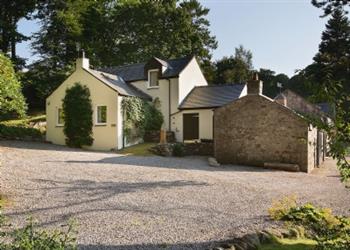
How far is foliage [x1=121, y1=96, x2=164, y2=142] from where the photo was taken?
26.1 meters

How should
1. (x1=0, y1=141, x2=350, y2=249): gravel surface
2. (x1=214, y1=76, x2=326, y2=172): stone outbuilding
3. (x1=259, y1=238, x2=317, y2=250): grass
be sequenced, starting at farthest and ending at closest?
(x1=214, y1=76, x2=326, y2=172): stone outbuilding, (x1=0, y1=141, x2=350, y2=249): gravel surface, (x1=259, y1=238, x2=317, y2=250): grass

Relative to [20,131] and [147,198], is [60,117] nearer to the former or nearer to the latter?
[20,131]

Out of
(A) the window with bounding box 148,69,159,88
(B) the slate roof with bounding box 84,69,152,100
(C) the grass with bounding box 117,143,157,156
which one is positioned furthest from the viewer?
(A) the window with bounding box 148,69,159,88

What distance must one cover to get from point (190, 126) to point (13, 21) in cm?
2636

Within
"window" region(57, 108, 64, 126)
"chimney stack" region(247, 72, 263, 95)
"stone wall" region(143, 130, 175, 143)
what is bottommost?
"stone wall" region(143, 130, 175, 143)

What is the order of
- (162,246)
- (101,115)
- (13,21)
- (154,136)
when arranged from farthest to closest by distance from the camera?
(13,21), (154,136), (101,115), (162,246)

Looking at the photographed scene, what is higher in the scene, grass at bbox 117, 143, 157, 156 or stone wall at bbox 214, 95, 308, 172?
stone wall at bbox 214, 95, 308, 172

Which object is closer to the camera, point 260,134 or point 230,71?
point 260,134

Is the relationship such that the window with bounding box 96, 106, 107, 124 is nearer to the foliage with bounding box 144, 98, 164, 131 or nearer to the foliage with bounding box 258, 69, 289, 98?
the foliage with bounding box 144, 98, 164, 131

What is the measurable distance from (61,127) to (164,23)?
24.3 m

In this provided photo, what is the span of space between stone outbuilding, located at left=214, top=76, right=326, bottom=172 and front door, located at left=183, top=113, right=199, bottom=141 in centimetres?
646

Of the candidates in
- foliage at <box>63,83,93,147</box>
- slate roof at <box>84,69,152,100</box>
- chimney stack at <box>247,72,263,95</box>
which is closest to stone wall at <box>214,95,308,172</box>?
chimney stack at <box>247,72,263,95</box>

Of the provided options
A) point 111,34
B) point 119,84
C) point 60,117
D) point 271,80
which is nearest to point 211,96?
point 119,84

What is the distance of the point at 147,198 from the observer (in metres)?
10.5
